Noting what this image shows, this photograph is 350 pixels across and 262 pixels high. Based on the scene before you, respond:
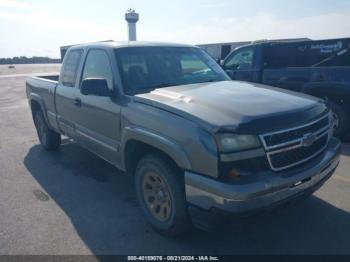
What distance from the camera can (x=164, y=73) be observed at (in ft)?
13.9

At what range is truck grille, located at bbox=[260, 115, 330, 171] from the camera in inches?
113

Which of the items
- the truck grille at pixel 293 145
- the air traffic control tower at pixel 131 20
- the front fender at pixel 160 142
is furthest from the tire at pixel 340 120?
the air traffic control tower at pixel 131 20

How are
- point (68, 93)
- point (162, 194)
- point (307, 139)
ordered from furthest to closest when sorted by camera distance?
point (68, 93) < point (162, 194) < point (307, 139)

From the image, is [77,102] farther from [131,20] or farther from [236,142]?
[131,20]

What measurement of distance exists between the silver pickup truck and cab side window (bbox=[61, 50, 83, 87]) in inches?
8.5

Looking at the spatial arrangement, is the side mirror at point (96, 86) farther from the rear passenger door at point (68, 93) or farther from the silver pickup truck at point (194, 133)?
the rear passenger door at point (68, 93)

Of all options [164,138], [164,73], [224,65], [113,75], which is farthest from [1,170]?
[224,65]

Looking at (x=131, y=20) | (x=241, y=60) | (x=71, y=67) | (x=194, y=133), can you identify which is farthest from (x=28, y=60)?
(x=194, y=133)

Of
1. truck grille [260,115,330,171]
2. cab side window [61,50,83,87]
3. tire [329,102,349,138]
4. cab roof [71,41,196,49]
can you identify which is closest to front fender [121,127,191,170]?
truck grille [260,115,330,171]

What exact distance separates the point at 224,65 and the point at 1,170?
18.3 ft

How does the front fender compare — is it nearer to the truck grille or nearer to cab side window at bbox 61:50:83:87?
the truck grille

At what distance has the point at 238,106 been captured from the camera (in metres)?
3.16

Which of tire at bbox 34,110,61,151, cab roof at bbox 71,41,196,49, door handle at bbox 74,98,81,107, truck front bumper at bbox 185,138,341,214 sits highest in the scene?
cab roof at bbox 71,41,196,49

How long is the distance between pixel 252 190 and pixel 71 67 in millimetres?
3637
